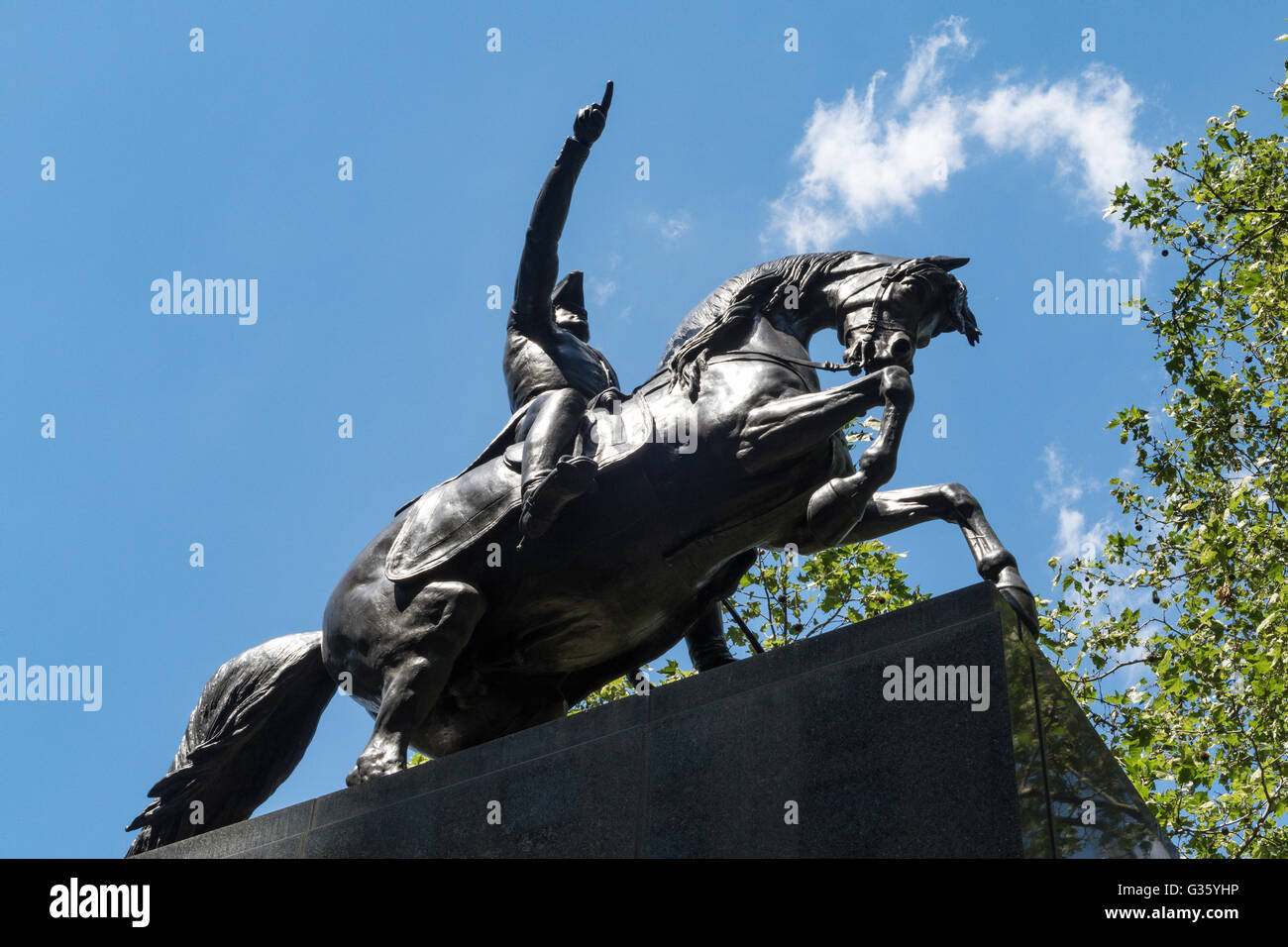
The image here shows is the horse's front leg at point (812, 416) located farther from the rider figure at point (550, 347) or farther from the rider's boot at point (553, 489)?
the rider figure at point (550, 347)

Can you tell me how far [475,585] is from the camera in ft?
26.0

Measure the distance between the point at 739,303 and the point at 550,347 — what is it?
1371 millimetres

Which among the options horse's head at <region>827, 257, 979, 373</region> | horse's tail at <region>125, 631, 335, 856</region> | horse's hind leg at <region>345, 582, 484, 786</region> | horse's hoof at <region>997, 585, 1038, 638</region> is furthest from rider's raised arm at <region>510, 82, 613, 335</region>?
horse's hoof at <region>997, 585, 1038, 638</region>

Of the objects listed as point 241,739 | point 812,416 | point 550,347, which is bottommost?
point 241,739

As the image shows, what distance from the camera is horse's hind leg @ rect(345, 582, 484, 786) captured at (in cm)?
760

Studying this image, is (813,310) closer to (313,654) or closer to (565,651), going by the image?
(565,651)

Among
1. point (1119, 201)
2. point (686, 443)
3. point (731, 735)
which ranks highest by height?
Answer: point (1119, 201)

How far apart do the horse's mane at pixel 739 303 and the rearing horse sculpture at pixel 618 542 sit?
16 millimetres

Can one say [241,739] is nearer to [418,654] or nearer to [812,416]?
[418,654]

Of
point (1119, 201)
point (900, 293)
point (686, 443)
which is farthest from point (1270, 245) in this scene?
point (686, 443)

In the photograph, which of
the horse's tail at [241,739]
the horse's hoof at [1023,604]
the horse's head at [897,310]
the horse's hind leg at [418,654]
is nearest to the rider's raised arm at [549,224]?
the horse's head at [897,310]

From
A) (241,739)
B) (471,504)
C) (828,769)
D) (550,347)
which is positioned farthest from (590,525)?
(241,739)

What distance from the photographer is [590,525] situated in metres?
7.62
